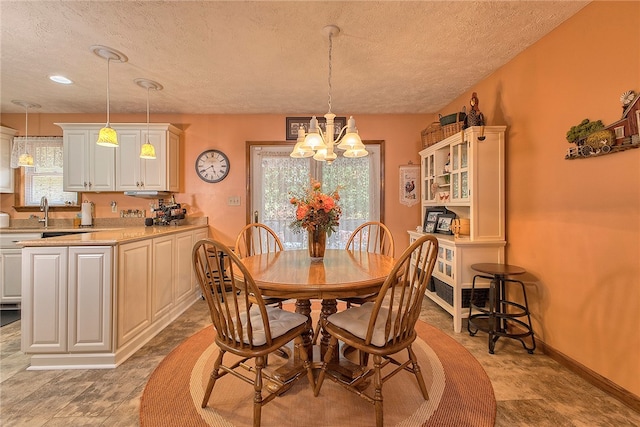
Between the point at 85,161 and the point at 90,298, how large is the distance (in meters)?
2.40

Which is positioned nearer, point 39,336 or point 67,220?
point 39,336

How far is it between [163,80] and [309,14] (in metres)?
1.85

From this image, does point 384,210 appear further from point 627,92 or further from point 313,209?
point 627,92

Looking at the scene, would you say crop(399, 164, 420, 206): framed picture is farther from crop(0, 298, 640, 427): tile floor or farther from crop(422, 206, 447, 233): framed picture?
crop(0, 298, 640, 427): tile floor

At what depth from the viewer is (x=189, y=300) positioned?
3332mm

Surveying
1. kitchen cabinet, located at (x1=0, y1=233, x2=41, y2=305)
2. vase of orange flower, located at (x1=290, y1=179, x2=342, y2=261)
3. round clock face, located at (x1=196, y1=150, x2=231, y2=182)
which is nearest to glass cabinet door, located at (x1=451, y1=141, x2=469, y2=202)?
vase of orange flower, located at (x1=290, y1=179, x2=342, y2=261)

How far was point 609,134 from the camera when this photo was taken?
5.56 ft

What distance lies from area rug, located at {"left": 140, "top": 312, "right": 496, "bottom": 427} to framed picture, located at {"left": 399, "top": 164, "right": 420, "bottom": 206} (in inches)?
93.3

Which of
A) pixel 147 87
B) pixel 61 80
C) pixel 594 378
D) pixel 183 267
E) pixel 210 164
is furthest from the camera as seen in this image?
pixel 210 164

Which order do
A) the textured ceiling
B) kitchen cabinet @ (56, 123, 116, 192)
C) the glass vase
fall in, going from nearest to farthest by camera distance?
the textured ceiling, the glass vase, kitchen cabinet @ (56, 123, 116, 192)

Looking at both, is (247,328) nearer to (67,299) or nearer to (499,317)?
(67,299)

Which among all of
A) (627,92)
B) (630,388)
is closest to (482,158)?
(627,92)

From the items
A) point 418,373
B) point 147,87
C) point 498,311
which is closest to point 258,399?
point 418,373

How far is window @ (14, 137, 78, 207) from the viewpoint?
3789 mm
